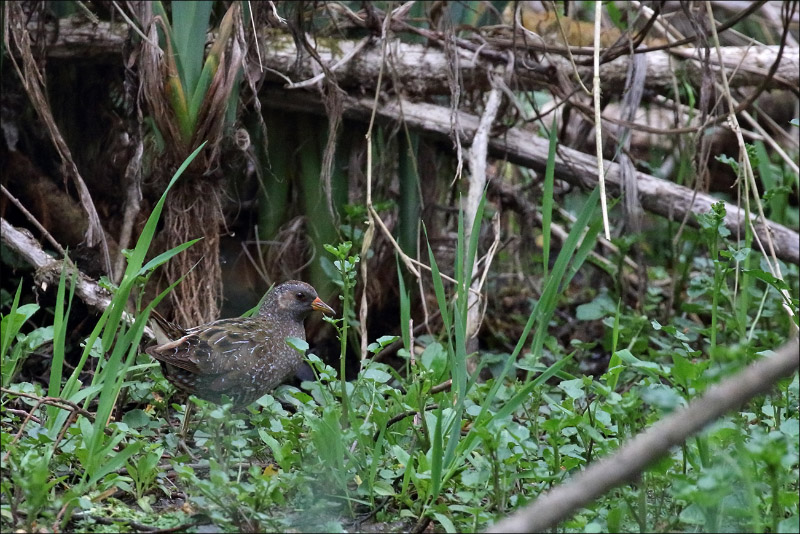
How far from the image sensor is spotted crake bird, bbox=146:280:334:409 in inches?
125

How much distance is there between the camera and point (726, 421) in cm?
278

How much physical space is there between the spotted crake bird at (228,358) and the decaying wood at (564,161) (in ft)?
4.39

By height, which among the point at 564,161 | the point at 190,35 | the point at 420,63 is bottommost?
the point at 564,161

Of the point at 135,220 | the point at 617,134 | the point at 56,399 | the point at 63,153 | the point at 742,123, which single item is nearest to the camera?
the point at 56,399

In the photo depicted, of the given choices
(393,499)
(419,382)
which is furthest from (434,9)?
(393,499)

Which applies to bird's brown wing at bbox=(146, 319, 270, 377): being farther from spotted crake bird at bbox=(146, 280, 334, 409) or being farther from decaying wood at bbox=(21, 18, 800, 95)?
decaying wood at bbox=(21, 18, 800, 95)

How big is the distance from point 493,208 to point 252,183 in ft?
4.66

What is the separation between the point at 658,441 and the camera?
1675 mm

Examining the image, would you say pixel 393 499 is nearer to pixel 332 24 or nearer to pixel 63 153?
pixel 63 153

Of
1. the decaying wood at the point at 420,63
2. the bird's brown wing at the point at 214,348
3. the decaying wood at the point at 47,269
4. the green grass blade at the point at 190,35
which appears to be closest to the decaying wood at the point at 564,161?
the decaying wood at the point at 420,63

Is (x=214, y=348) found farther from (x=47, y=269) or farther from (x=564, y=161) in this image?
(x=564, y=161)

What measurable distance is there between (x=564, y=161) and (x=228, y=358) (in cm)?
214

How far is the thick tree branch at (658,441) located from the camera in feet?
5.41

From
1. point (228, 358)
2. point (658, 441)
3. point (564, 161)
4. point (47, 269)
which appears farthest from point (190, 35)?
point (658, 441)
